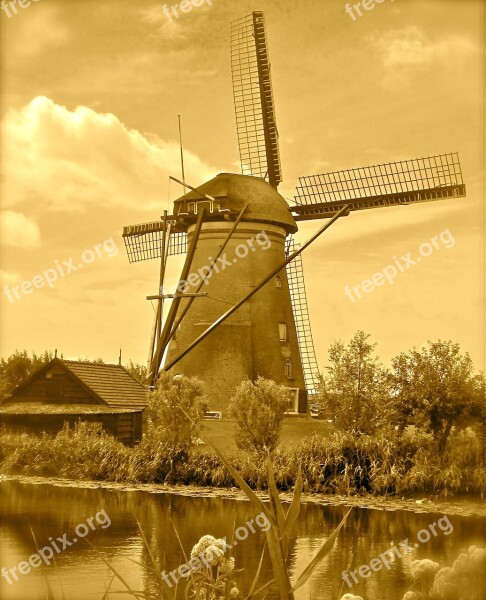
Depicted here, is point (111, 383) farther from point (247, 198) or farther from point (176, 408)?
point (247, 198)

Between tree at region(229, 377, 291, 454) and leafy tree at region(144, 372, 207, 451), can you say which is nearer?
tree at region(229, 377, 291, 454)

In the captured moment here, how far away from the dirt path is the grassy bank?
416mm

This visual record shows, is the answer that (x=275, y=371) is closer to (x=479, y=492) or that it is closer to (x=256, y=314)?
(x=256, y=314)

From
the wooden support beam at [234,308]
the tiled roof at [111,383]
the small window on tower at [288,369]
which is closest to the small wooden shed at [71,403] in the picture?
the tiled roof at [111,383]

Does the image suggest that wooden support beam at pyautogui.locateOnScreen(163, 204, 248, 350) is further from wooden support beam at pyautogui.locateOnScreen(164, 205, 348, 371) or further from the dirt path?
the dirt path

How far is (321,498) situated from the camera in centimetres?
1541

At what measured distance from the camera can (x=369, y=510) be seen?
14195mm

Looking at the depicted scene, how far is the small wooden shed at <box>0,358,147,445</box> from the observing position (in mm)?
20422

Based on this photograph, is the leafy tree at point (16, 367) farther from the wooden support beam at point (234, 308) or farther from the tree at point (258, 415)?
the tree at point (258, 415)

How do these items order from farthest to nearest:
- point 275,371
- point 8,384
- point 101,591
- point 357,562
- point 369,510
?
1. point 8,384
2. point 275,371
3. point 369,510
4. point 357,562
5. point 101,591

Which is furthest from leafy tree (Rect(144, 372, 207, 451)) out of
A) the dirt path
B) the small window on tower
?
the small window on tower

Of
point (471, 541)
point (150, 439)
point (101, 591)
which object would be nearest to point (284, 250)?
point (150, 439)

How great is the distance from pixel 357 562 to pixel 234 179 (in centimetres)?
1615

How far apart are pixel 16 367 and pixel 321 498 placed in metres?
18.3
